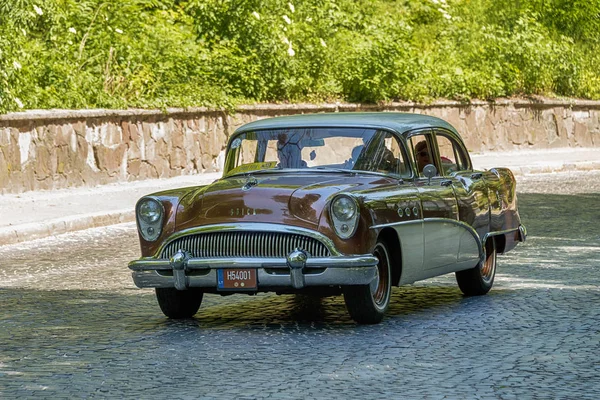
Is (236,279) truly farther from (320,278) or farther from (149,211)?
(149,211)

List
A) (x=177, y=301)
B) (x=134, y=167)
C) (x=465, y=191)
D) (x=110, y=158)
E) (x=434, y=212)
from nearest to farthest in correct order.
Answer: (x=177, y=301), (x=434, y=212), (x=465, y=191), (x=110, y=158), (x=134, y=167)

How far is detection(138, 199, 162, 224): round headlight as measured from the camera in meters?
8.95

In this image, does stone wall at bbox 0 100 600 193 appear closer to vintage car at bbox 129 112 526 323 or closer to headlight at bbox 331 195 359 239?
vintage car at bbox 129 112 526 323

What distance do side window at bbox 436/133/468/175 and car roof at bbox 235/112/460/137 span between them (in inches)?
7.0

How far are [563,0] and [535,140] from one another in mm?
5567

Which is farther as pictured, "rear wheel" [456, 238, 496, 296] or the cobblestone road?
"rear wheel" [456, 238, 496, 296]

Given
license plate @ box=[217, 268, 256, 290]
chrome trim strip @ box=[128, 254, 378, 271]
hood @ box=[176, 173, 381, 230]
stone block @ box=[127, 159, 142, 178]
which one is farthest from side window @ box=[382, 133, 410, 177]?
stone block @ box=[127, 159, 142, 178]

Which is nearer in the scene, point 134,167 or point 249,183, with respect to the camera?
point 249,183

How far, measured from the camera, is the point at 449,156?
10.5 metres

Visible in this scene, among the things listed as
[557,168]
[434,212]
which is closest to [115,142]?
[557,168]

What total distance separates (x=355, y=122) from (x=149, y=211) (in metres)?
1.72

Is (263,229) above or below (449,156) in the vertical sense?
below

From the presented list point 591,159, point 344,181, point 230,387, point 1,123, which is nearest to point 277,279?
point 344,181

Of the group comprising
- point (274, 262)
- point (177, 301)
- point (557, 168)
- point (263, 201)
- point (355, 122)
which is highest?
point (355, 122)
